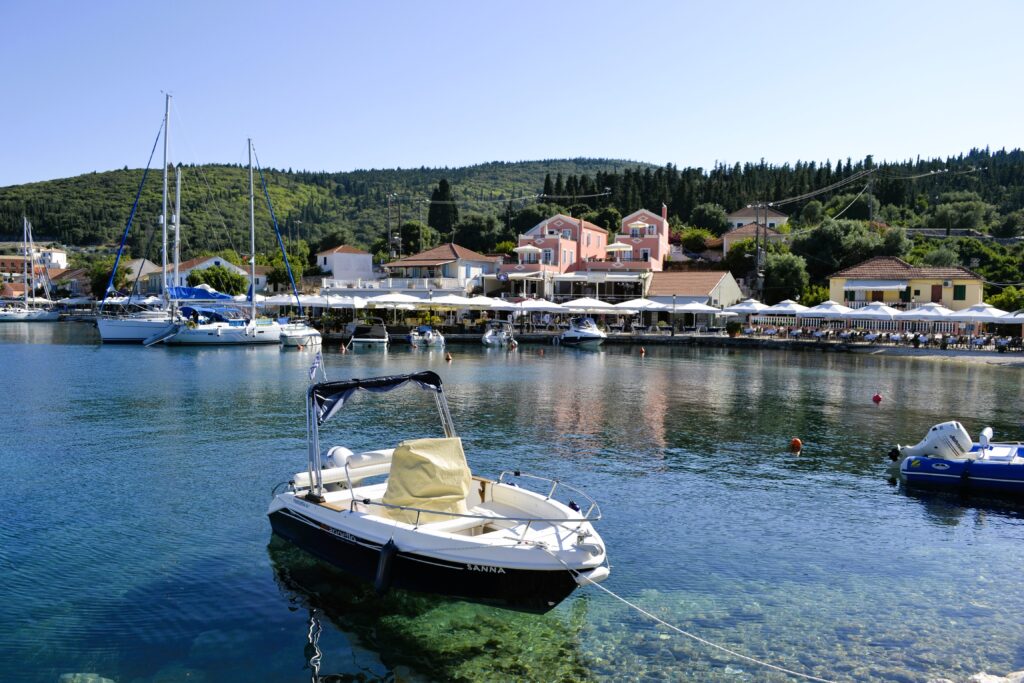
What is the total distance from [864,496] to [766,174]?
121164 mm

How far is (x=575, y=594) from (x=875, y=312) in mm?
52759

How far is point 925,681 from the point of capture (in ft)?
31.8

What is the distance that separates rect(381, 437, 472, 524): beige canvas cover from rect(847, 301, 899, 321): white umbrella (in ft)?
173

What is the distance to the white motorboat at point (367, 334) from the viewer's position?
200 ft

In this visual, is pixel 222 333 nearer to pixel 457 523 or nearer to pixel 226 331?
pixel 226 331

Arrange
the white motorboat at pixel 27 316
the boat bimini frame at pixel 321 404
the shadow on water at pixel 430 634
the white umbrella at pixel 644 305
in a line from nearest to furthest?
the shadow on water at pixel 430 634 → the boat bimini frame at pixel 321 404 → the white umbrella at pixel 644 305 → the white motorboat at pixel 27 316

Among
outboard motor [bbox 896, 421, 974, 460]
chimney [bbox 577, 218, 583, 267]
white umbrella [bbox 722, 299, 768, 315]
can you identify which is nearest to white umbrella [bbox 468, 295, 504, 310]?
white umbrella [bbox 722, 299, 768, 315]

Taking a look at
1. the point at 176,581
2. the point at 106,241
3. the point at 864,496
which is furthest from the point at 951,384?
the point at 106,241

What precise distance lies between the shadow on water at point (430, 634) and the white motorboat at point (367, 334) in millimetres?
48740

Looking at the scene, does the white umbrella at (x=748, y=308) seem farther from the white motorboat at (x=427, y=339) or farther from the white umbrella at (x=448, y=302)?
the white motorboat at (x=427, y=339)

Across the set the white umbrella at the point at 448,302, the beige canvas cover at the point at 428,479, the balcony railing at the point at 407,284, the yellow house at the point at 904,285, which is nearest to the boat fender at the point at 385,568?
the beige canvas cover at the point at 428,479

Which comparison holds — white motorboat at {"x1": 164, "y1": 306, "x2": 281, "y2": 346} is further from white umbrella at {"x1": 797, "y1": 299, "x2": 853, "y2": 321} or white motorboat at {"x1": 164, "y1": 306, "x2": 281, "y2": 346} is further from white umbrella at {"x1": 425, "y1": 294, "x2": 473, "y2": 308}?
white umbrella at {"x1": 797, "y1": 299, "x2": 853, "y2": 321}

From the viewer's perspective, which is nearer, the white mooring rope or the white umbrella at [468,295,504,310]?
the white mooring rope

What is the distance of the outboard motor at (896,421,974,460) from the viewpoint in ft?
63.6
